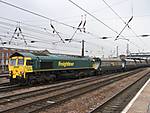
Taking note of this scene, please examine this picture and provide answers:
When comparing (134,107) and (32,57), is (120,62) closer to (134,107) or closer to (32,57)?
(32,57)

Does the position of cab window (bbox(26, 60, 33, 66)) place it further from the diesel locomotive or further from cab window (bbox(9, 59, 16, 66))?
cab window (bbox(9, 59, 16, 66))

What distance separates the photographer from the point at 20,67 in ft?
72.7

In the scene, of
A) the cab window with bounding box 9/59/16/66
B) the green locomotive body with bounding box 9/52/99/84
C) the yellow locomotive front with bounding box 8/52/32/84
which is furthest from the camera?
the cab window with bounding box 9/59/16/66

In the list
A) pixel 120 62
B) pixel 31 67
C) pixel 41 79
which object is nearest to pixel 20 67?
pixel 31 67

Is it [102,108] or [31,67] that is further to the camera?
[31,67]

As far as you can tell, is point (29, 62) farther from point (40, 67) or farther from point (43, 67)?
point (43, 67)

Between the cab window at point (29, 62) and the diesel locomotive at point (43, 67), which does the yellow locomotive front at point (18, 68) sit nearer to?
the diesel locomotive at point (43, 67)

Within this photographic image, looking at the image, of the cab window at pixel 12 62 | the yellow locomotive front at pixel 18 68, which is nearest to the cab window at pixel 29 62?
the yellow locomotive front at pixel 18 68

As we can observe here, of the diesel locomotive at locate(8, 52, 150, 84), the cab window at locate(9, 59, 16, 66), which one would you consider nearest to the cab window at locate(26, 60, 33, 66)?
the diesel locomotive at locate(8, 52, 150, 84)

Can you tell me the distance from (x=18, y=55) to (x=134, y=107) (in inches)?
545

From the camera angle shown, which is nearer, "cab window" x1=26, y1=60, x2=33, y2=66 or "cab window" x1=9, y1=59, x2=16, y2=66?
"cab window" x1=26, y1=60, x2=33, y2=66

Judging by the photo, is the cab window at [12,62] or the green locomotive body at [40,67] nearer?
the green locomotive body at [40,67]

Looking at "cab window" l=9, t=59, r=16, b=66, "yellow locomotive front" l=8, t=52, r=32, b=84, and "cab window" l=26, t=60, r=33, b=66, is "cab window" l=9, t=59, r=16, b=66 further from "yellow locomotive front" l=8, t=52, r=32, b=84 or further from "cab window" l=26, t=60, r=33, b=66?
"cab window" l=26, t=60, r=33, b=66

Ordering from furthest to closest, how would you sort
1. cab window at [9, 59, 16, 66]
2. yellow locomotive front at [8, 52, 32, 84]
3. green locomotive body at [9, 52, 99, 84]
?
cab window at [9, 59, 16, 66]
green locomotive body at [9, 52, 99, 84]
yellow locomotive front at [8, 52, 32, 84]
